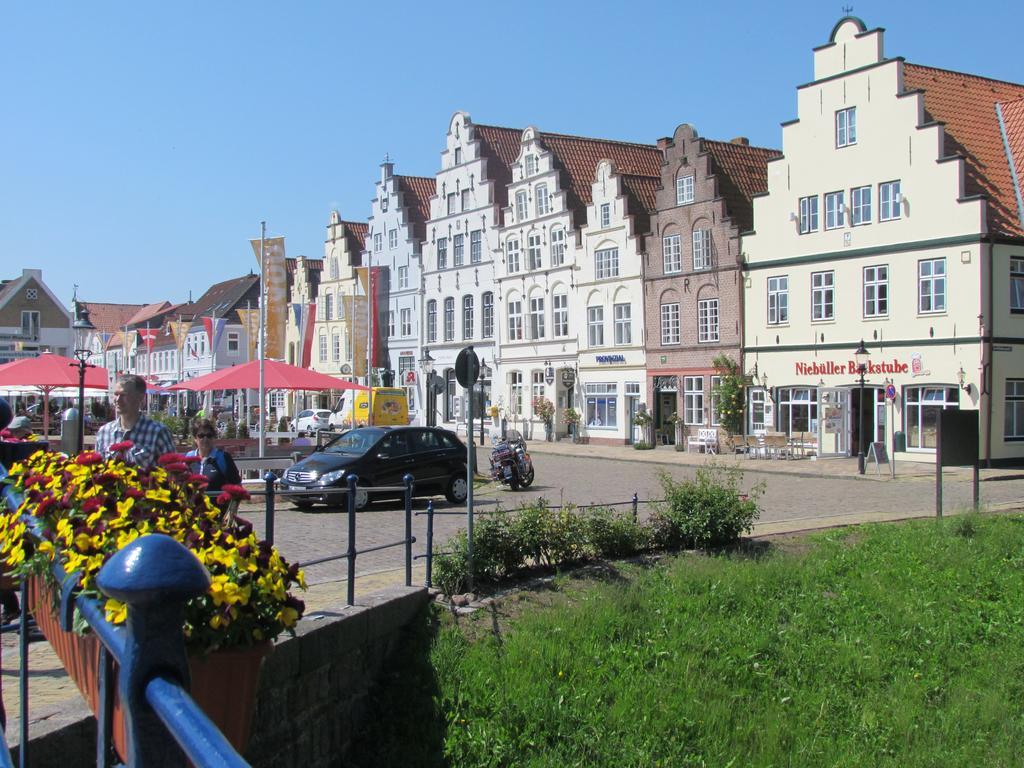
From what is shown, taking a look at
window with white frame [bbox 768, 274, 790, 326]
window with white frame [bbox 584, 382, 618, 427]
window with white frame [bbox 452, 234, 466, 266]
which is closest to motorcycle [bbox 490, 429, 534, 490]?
window with white frame [bbox 768, 274, 790, 326]

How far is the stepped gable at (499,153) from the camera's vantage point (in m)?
53.3

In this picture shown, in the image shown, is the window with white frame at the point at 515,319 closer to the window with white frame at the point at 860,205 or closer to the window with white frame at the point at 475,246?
the window with white frame at the point at 475,246

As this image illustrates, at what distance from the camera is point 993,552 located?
14383 mm

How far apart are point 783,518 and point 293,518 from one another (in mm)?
8746

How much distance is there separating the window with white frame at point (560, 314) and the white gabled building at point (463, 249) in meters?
4.67

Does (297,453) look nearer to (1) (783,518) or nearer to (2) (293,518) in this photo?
(2) (293,518)

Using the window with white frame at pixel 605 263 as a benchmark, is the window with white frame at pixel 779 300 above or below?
below

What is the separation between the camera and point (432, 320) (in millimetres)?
57562

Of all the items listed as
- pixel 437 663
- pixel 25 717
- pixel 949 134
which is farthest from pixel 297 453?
pixel 949 134

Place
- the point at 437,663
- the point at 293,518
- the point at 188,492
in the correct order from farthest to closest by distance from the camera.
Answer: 1. the point at 293,518
2. the point at 437,663
3. the point at 188,492

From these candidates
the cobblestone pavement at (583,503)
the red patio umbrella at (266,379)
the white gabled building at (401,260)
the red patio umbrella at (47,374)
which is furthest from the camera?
the white gabled building at (401,260)

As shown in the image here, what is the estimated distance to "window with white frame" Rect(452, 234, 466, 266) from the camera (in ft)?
180

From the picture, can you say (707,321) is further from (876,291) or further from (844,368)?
(876,291)

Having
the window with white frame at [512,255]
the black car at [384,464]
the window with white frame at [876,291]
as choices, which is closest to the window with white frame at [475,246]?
the window with white frame at [512,255]
